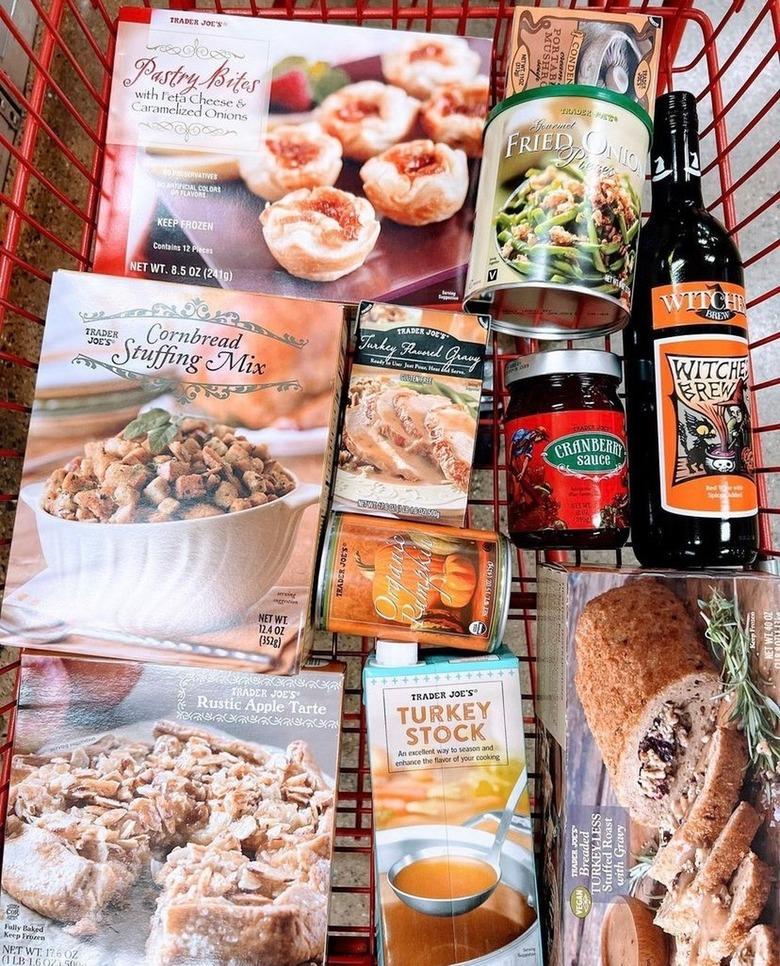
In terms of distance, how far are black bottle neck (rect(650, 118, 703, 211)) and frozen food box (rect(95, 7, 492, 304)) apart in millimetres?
206

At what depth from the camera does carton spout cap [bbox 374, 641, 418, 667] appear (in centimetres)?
79

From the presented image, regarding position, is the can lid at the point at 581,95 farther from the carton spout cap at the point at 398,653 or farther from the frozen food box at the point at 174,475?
the carton spout cap at the point at 398,653

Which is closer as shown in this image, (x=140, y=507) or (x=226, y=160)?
(x=140, y=507)

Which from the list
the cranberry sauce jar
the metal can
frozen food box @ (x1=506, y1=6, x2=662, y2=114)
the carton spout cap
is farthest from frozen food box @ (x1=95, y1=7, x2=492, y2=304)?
the carton spout cap

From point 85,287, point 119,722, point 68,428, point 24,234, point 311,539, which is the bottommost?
point 119,722

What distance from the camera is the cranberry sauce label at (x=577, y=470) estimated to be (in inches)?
31.6

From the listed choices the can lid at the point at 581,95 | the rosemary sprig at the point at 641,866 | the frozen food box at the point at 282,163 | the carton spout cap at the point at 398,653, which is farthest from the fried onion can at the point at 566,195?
the rosemary sprig at the point at 641,866

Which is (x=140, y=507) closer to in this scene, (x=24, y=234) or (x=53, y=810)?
(x=53, y=810)

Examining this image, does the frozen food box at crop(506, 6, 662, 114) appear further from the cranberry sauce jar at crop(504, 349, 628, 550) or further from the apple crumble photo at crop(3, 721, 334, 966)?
the apple crumble photo at crop(3, 721, 334, 966)

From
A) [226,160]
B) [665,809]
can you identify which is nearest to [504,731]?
[665,809]

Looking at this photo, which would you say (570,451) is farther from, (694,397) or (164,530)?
(164,530)

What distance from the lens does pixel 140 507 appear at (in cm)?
78

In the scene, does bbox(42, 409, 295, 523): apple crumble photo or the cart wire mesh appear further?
the cart wire mesh

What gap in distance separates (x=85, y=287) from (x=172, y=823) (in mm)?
561
